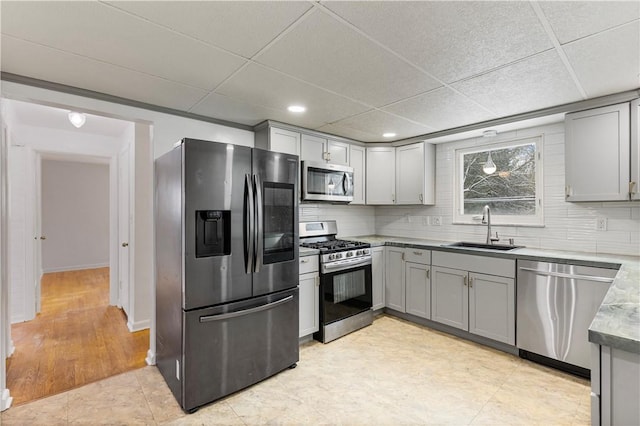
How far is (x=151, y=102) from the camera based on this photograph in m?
2.63

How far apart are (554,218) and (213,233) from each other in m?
3.26

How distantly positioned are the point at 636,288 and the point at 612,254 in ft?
5.11

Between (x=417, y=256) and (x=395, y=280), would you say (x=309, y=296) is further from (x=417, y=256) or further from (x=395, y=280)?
Answer: (x=417, y=256)

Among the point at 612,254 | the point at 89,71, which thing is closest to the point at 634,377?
the point at 612,254

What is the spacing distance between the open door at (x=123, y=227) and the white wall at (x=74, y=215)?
3.81 m

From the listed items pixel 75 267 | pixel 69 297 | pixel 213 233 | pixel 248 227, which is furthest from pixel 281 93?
pixel 75 267

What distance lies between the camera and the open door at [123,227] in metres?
3.81

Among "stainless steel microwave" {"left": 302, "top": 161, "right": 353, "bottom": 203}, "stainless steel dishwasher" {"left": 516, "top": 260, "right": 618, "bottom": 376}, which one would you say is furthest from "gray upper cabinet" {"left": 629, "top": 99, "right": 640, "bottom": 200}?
"stainless steel microwave" {"left": 302, "top": 161, "right": 353, "bottom": 203}

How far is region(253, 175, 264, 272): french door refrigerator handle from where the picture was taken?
2.37 m

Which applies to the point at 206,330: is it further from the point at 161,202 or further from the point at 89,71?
the point at 89,71

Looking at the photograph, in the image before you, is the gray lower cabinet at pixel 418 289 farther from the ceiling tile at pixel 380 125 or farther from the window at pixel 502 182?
the ceiling tile at pixel 380 125

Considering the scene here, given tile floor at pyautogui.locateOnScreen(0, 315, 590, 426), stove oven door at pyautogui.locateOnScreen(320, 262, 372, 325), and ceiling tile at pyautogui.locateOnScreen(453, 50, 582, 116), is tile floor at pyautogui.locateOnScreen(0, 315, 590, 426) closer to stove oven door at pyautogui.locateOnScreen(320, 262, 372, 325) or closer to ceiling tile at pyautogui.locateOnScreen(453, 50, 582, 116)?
Result: stove oven door at pyautogui.locateOnScreen(320, 262, 372, 325)

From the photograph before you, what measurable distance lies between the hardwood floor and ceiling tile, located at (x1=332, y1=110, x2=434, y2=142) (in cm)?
303

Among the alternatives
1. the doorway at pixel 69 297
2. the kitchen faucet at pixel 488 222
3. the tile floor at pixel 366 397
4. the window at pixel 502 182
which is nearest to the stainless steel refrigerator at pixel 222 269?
the tile floor at pixel 366 397
